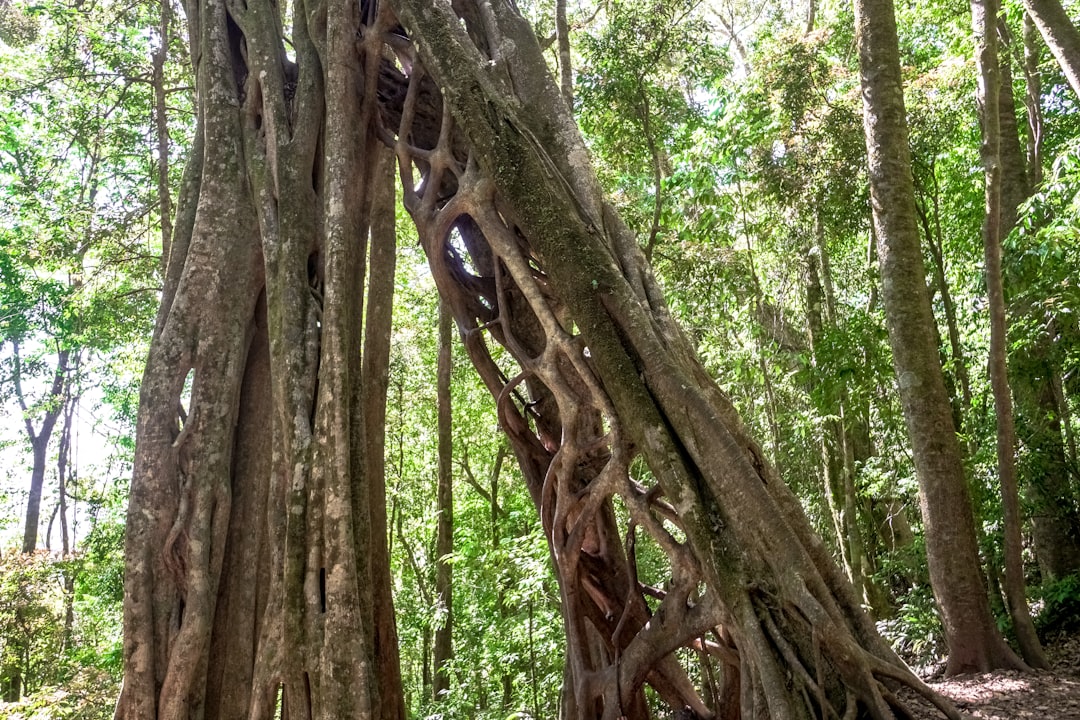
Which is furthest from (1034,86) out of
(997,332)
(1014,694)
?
(1014,694)

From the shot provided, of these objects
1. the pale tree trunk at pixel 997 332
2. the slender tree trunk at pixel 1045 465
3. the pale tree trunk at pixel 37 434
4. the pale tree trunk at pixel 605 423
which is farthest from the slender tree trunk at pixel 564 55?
the pale tree trunk at pixel 37 434

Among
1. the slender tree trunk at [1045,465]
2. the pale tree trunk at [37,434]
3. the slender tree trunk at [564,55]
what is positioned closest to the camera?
the slender tree trunk at [1045,465]

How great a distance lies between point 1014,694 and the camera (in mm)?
4391

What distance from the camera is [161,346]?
461cm

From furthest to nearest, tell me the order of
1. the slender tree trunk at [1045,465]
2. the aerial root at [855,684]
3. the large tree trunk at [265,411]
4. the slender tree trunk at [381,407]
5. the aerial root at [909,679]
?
the slender tree trunk at [1045,465] → the slender tree trunk at [381,407] → the large tree trunk at [265,411] → the aerial root at [909,679] → the aerial root at [855,684]

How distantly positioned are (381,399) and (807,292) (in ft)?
21.3

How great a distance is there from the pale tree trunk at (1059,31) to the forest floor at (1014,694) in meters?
3.59

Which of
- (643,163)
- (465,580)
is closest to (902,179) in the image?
(643,163)

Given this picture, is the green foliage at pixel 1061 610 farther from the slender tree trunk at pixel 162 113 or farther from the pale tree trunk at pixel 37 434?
the pale tree trunk at pixel 37 434

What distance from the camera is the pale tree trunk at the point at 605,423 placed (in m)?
2.93

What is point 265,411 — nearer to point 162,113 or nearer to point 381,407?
point 381,407

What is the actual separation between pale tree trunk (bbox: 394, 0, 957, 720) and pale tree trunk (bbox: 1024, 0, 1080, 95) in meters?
3.27

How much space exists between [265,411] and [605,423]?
2.14 meters

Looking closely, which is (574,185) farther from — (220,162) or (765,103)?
(765,103)
